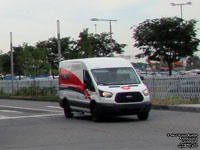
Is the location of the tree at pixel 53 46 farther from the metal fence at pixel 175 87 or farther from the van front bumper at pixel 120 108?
the van front bumper at pixel 120 108

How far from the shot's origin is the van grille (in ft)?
54.0

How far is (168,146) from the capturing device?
10547 mm

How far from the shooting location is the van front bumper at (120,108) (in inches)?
644

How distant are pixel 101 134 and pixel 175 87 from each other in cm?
1267

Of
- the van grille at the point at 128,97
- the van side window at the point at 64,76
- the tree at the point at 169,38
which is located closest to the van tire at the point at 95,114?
the van grille at the point at 128,97

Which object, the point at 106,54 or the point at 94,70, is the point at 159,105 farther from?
the point at 106,54

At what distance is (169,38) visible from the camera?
139 feet

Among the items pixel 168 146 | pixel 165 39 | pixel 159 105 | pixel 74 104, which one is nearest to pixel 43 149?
pixel 168 146

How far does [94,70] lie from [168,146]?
747cm

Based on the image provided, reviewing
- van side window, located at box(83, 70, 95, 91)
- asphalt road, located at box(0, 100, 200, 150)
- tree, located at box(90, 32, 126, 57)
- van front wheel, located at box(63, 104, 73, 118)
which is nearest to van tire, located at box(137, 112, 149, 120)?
asphalt road, located at box(0, 100, 200, 150)

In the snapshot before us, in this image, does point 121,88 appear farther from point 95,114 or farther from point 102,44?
point 102,44

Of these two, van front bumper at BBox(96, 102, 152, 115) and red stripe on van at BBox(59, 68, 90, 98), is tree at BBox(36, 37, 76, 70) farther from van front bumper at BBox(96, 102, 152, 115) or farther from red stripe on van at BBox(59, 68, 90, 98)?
van front bumper at BBox(96, 102, 152, 115)

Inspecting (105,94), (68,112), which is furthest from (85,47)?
(105,94)

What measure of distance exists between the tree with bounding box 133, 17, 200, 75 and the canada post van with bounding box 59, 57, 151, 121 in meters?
23.8
